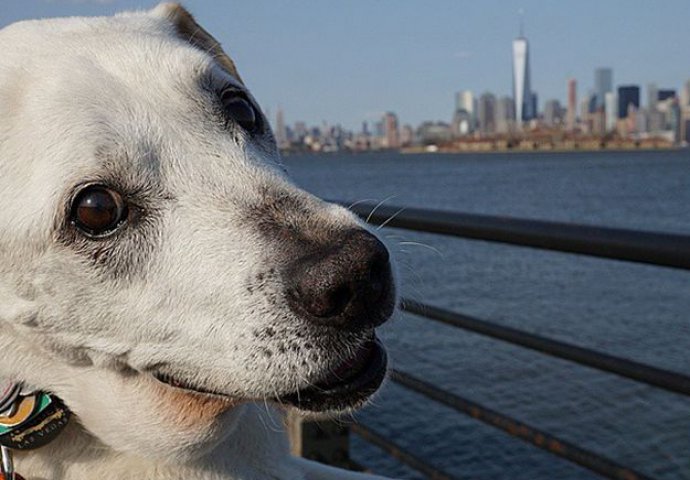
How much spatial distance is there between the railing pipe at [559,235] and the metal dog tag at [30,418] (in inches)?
36.2

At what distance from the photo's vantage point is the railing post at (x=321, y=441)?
3.70 m

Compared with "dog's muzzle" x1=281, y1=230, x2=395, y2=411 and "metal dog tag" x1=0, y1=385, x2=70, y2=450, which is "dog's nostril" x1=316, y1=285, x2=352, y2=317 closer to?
"dog's muzzle" x1=281, y1=230, x2=395, y2=411

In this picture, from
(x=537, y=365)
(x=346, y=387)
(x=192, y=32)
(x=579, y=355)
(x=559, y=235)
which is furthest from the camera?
(x=537, y=365)

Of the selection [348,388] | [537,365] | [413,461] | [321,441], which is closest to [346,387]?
[348,388]

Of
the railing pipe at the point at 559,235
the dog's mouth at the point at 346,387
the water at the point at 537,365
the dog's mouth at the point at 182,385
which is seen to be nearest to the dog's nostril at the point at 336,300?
the dog's mouth at the point at 346,387

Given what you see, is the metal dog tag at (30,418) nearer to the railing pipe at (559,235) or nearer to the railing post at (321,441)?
the railing pipe at (559,235)

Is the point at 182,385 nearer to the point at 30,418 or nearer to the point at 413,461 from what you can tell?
the point at 30,418

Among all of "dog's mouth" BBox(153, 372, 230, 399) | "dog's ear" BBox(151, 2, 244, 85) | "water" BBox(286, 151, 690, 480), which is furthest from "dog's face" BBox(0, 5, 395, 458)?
"water" BBox(286, 151, 690, 480)

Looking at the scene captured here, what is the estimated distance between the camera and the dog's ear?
2.18m

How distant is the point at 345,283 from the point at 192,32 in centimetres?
112

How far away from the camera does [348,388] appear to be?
160 cm

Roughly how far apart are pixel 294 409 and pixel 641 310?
15.3m

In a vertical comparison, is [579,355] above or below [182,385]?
below

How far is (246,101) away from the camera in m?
2.00
